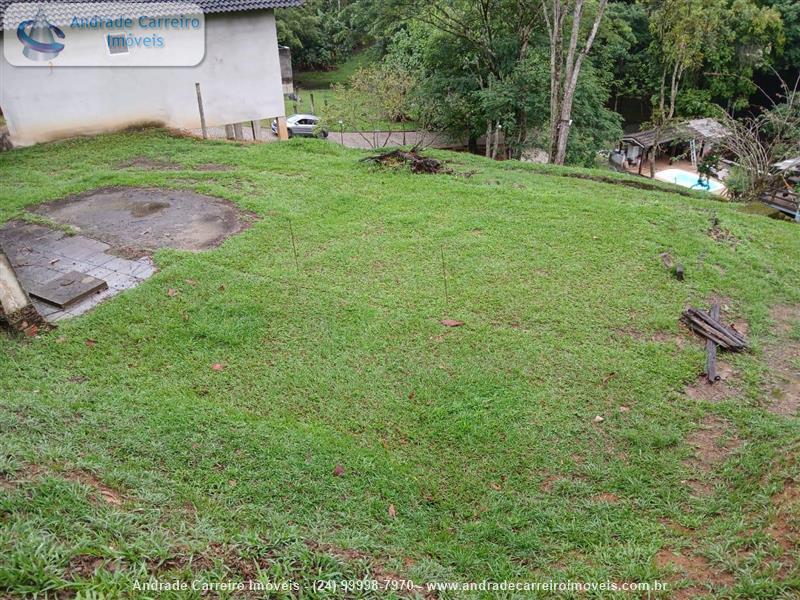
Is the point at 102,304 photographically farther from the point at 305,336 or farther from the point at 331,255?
the point at 331,255

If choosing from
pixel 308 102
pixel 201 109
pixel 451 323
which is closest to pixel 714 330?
pixel 451 323

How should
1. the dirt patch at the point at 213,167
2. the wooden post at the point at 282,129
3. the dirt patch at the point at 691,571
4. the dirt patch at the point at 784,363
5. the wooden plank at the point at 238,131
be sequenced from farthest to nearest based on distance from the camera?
1. the wooden post at the point at 282,129
2. the wooden plank at the point at 238,131
3. the dirt patch at the point at 213,167
4. the dirt patch at the point at 784,363
5. the dirt patch at the point at 691,571

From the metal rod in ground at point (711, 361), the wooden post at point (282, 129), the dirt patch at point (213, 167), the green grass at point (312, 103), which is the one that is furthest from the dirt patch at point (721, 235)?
the green grass at point (312, 103)

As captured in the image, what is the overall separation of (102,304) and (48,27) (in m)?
A: 7.69

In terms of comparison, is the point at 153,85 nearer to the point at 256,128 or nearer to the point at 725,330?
the point at 256,128

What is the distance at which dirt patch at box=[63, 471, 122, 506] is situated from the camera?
9.77 ft

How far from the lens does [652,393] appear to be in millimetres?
4473

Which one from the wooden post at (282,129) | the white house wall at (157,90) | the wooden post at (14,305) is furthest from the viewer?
the wooden post at (282,129)

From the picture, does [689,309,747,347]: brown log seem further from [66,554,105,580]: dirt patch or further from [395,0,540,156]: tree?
[395,0,540,156]: tree

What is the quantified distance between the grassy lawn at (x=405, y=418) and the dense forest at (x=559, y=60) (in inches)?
256

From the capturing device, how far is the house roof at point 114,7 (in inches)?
395

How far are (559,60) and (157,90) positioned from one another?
8327 mm

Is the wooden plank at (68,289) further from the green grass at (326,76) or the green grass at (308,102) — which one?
the green grass at (326,76)

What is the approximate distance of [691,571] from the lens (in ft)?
9.66
